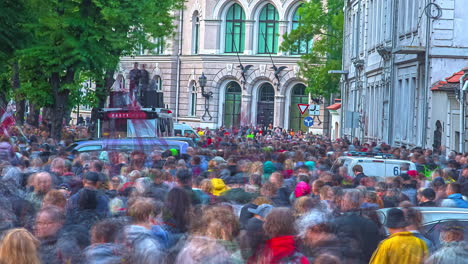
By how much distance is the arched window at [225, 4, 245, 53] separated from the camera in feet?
214

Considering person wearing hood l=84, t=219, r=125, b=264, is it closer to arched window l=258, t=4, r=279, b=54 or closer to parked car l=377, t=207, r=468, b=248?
parked car l=377, t=207, r=468, b=248

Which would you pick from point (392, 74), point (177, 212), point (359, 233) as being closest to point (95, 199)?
point (177, 212)

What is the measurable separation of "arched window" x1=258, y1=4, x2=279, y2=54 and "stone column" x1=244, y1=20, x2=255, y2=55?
508mm

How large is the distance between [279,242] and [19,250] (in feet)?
6.97

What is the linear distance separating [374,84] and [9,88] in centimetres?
1544

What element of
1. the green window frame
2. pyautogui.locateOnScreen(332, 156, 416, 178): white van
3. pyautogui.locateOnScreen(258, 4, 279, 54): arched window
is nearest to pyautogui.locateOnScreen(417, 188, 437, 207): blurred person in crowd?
pyautogui.locateOnScreen(332, 156, 416, 178): white van

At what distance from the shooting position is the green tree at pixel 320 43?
169 feet

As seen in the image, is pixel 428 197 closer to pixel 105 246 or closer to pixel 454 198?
pixel 454 198

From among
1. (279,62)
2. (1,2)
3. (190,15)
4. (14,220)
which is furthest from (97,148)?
(190,15)

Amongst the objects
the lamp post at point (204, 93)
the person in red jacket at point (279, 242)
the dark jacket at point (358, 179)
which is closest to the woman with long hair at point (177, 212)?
the person in red jacket at point (279, 242)

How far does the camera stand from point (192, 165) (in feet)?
55.1

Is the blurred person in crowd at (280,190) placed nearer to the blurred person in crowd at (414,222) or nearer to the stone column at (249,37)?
the blurred person in crowd at (414,222)

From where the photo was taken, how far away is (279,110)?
62.2 metres

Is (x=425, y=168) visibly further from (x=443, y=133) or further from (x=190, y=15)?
(x=190, y=15)
